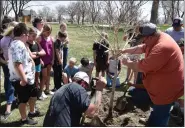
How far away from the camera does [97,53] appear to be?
6.49 metres

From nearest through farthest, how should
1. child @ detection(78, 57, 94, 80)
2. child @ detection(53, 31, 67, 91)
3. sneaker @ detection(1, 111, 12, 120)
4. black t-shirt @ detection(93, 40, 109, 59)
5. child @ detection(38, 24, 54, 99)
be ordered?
sneaker @ detection(1, 111, 12, 120), child @ detection(38, 24, 54, 99), child @ detection(53, 31, 67, 91), child @ detection(78, 57, 94, 80), black t-shirt @ detection(93, 40, 109, 59)

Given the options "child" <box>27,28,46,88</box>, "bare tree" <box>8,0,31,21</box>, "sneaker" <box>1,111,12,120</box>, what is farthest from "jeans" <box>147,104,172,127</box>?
"bare tree" <box>8,0,31,21</box>

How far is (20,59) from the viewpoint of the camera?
12.1 feet

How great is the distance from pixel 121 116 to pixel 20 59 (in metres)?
1.84

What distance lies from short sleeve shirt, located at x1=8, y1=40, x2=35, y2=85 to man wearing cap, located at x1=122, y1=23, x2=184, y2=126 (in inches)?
60.3

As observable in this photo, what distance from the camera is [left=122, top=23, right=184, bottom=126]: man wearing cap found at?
10.0 feet

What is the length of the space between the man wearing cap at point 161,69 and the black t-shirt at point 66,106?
2.92ft

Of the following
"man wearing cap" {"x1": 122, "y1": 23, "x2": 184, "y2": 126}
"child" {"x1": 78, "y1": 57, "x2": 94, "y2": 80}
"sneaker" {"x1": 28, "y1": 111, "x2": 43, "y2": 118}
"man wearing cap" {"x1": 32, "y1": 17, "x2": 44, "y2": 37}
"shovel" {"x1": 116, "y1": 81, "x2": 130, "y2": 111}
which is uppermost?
"man wearing cap" {"x1": 32, "y1": 17, "x2": 44, "y2": 37}

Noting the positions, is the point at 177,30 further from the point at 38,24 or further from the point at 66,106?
the point at 66,106

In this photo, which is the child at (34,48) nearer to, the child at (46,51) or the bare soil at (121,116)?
the child at (46,51)

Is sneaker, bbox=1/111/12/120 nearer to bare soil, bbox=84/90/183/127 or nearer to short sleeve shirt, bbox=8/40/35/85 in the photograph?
short sleeve shirt, bbox=8/40/35/85

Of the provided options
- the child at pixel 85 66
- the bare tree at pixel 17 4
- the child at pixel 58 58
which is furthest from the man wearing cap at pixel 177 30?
the bare tree at pixel 17 4

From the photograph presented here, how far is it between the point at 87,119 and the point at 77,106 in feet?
5.11

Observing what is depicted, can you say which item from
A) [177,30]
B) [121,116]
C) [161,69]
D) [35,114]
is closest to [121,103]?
[121,116]
